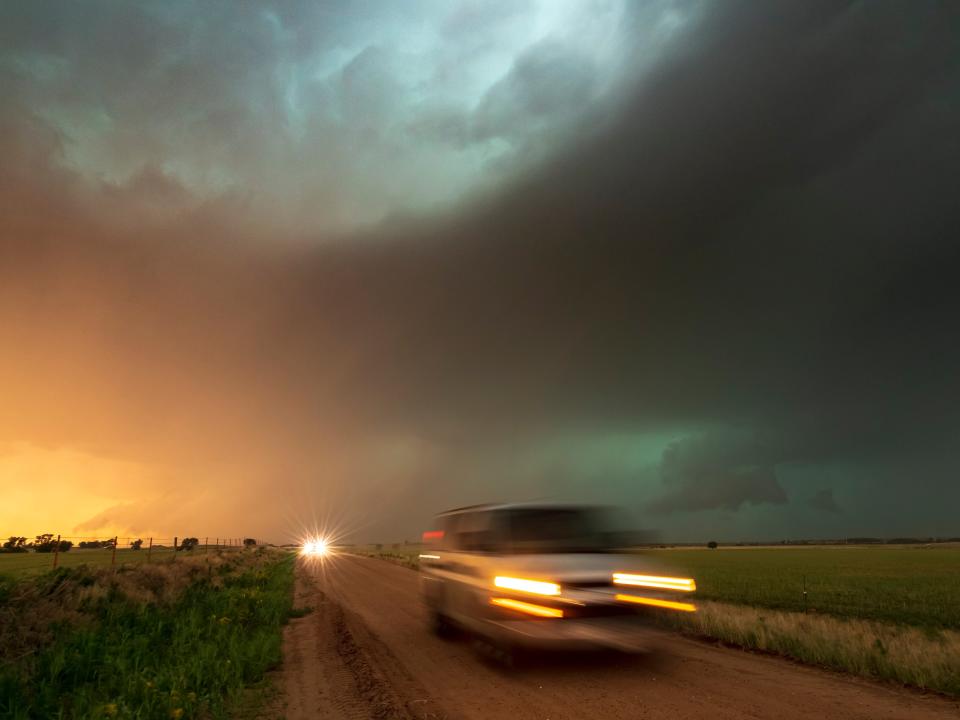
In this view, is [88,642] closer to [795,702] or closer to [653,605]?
[653,605]

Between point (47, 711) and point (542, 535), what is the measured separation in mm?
6226

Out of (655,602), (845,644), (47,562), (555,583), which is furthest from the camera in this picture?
(47,562)

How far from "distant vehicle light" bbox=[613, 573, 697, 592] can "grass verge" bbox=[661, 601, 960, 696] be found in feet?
8.45

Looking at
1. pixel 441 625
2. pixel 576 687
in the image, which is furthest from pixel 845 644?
pixel 441 625

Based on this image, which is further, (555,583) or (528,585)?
(528,585)

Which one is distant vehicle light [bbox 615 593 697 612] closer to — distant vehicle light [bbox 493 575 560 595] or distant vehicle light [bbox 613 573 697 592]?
distant vehicle light [bbox 613 573 697 592]

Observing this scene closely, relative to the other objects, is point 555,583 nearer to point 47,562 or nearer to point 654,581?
point 654,581

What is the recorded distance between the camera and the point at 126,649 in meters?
8.85

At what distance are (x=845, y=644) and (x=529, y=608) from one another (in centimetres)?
528

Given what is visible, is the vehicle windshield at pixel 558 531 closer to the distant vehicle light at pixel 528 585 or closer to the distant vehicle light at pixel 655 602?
the distant vehicle light at pixel 528 585

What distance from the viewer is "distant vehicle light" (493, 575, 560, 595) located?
679 cm

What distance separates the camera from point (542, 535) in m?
7.92

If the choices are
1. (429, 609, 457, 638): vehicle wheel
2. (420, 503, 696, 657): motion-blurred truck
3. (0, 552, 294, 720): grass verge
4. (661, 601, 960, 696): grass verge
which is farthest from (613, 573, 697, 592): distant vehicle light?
(0, 552, 294, 720): grass verge

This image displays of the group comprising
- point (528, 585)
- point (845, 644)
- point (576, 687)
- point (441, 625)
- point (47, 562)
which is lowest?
point (845, 644)
